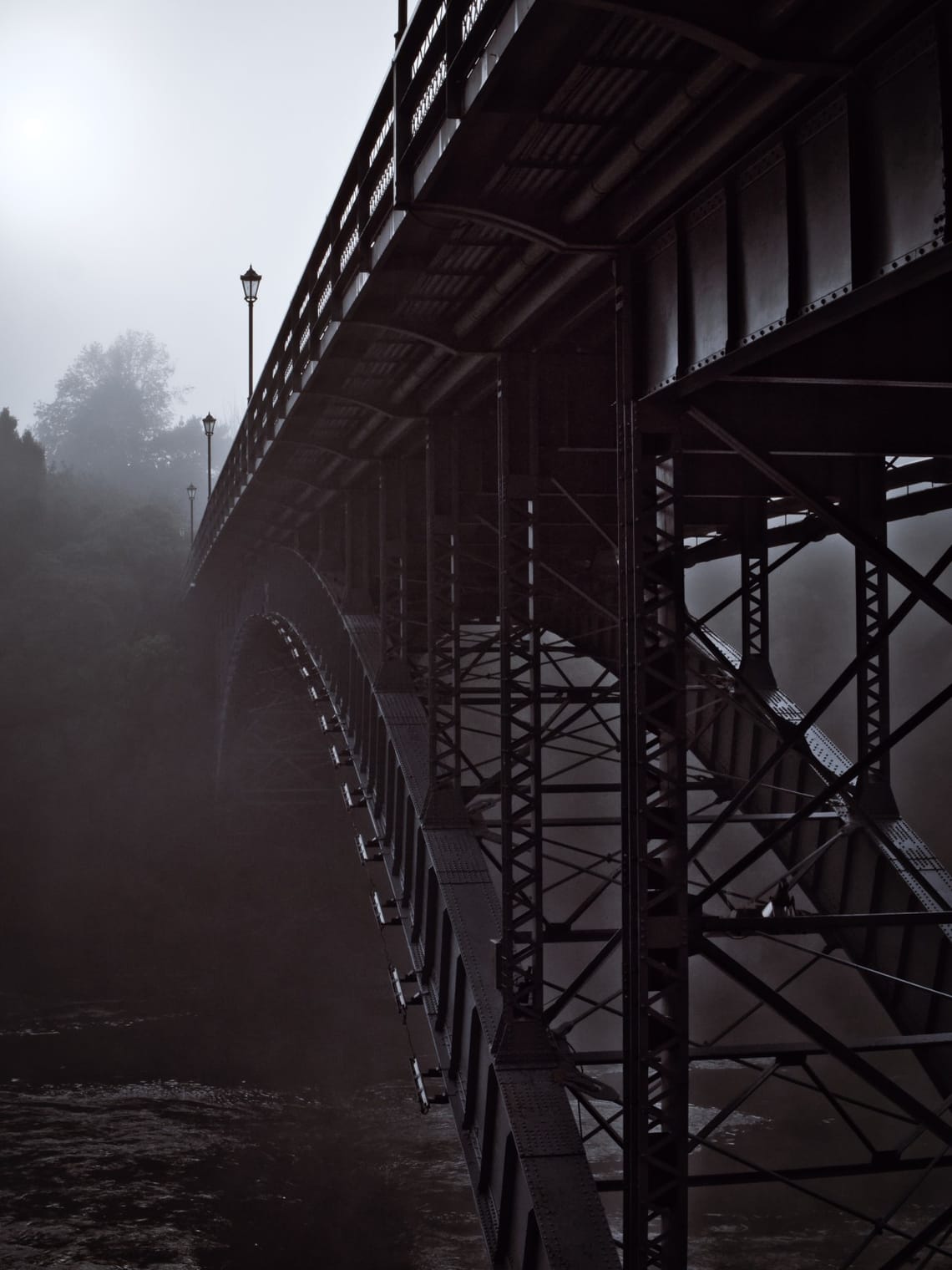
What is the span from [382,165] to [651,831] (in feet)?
24.5

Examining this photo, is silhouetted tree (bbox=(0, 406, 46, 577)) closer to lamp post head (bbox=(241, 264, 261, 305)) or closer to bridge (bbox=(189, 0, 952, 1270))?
lamp post head (bbox=(241, 264, 261, 305))

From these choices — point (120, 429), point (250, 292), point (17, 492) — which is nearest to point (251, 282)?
point (250, 292)

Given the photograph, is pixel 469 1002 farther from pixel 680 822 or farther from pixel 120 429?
pixel 120 429

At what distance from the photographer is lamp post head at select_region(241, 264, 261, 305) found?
43.5 m

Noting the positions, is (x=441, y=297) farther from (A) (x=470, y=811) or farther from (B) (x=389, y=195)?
(A) (x=470, y=811)

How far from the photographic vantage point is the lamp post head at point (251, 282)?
4347 centimetres

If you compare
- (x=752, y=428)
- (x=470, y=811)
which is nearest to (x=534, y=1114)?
(x=470, y=811)

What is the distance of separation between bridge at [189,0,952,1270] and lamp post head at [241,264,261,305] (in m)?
18.5

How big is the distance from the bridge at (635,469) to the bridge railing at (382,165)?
0.17 feet

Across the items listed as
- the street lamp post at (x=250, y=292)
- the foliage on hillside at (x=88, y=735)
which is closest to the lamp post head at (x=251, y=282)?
the street lamp post at (x=250, y=292)

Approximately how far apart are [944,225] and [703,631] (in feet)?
41.8

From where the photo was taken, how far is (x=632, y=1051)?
32.4ft

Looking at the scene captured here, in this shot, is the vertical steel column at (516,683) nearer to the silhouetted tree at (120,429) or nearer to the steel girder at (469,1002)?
the steel girder at (469,1002)

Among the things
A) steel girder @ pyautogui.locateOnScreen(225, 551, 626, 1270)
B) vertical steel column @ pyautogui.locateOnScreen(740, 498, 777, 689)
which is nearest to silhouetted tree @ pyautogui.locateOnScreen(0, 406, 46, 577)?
steel girder @ pyautogui.locateOnScreen(225, 551, 626, 1270)
